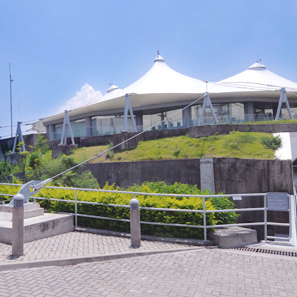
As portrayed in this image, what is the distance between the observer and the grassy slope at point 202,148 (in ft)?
53.4

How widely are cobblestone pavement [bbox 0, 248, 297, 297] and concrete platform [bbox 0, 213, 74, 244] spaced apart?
5.58ft

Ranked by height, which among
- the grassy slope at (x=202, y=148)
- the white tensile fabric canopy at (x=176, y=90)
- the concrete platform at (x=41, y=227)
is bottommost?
the concrete platform at (x=41, y=227)

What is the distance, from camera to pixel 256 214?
44.3 feet

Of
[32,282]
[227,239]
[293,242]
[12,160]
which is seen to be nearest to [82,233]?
[32,282]

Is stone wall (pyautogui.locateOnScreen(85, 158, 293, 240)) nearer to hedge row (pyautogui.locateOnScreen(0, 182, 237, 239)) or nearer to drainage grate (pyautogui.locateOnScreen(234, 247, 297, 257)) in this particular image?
hedge row (pyautogui.locateOnScreen(0, 182, 237, 239))

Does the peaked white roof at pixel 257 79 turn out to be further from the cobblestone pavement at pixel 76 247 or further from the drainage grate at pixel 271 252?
the cobblestone pavement at pixel 76 247

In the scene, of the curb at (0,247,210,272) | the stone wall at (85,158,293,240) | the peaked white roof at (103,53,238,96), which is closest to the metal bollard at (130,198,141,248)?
the curb at (0,247,210,272)

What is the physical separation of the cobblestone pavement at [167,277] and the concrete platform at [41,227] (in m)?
1.70

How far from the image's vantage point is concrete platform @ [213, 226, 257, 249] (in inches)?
264

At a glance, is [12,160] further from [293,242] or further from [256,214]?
[293,242]

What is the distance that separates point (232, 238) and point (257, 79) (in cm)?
Answer: 3417

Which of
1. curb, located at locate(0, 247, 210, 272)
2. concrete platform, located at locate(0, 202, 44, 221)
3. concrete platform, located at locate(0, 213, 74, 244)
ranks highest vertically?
concrete platform, located at locate(0, 202, 44, 221)

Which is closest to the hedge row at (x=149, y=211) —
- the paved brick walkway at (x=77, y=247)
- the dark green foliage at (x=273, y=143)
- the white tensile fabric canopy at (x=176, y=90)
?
the paved brick walkway at (x=77, y=247)

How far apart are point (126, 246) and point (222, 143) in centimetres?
1226
